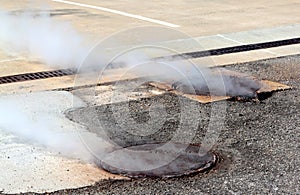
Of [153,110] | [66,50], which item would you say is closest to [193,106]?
[153,110]

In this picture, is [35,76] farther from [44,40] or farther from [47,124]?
[47,124]

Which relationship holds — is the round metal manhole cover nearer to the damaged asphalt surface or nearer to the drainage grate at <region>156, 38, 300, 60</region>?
the damaged asphalt surface

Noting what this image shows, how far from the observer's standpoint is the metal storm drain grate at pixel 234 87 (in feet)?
18.2

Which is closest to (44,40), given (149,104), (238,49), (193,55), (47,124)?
(193,55)

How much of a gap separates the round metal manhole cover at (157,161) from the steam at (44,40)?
2450mm

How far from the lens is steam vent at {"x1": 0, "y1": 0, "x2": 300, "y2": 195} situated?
403 centimetres

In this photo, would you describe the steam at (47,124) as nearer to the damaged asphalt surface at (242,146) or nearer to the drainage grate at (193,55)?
the damaged asphalt surface at (242,146)

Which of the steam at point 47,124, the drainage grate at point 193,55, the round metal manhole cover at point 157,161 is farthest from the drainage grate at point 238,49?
the round metal manhole cover at point 157,161

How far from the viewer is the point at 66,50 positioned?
7.02 meters

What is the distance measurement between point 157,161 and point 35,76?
8.33 feet

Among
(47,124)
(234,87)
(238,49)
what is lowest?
(47,124)

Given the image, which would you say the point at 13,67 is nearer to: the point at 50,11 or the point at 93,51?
the point at 93,51

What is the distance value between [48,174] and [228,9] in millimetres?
6616

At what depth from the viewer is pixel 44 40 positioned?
7395 mm
